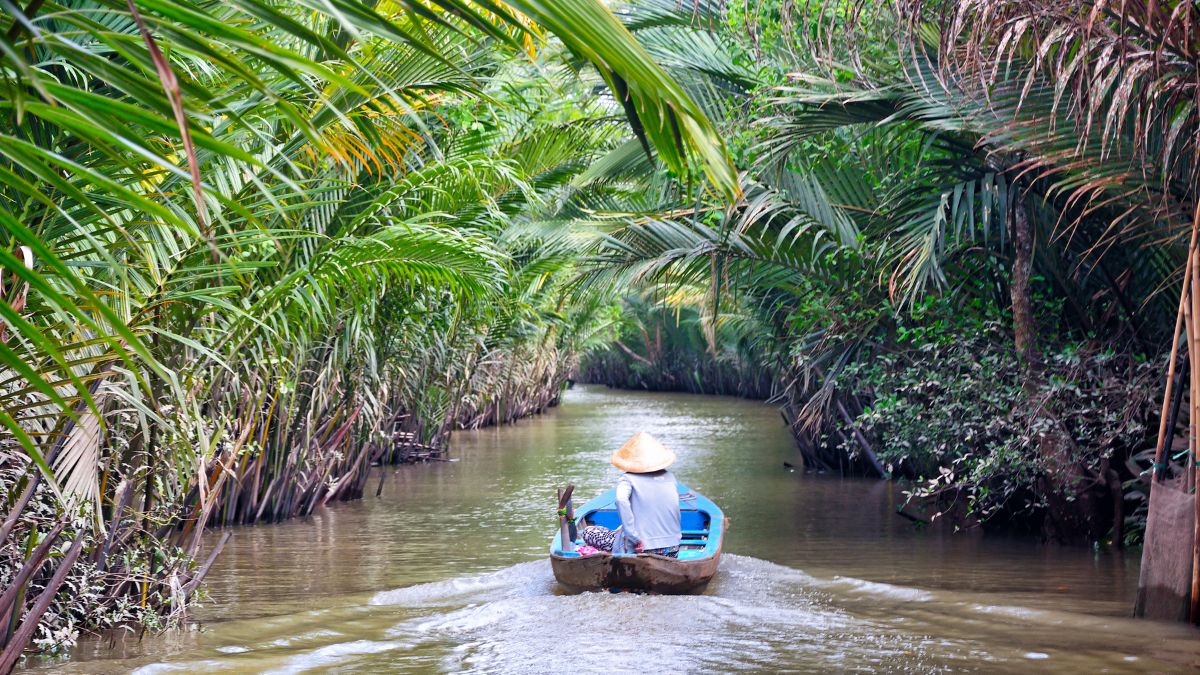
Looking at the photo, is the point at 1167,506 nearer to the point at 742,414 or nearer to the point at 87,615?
the point at 87,615

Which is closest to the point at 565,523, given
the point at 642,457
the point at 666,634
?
the point at 642,457

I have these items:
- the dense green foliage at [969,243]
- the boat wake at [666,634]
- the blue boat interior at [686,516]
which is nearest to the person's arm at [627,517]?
the boat wake at [666,634]

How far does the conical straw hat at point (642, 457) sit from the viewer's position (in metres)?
8.32

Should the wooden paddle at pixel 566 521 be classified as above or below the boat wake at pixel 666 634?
above

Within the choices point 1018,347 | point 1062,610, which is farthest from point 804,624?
point 1018,347

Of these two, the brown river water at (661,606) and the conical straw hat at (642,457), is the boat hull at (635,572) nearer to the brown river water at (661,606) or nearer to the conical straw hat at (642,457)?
the brown river water at (661,606)

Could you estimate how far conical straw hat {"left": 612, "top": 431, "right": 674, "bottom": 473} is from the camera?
27.3 feet

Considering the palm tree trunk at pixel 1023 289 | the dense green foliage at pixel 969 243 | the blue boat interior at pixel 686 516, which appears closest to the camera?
the dense green foliage at pixel 969 243

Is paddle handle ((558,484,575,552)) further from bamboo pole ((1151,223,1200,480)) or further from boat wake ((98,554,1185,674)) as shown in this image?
bamboo pole ((1151,223,1200,480))

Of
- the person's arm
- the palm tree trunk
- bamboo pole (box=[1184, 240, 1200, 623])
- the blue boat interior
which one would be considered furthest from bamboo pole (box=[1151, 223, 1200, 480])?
the blue boat interior

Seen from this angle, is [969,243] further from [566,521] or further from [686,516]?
[566,521]

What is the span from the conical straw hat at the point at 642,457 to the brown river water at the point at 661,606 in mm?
984

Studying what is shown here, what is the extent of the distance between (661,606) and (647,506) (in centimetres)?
97

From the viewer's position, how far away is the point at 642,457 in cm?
835
